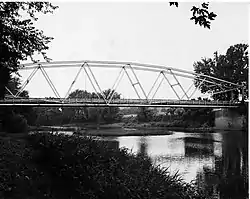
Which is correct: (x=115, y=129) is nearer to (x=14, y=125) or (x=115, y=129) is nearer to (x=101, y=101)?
(x=101, y=101)

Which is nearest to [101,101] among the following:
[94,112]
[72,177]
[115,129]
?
[94,112]

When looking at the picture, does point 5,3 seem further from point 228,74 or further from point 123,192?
point 228,74

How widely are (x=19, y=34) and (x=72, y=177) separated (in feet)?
6.35

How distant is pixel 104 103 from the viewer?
15219mm

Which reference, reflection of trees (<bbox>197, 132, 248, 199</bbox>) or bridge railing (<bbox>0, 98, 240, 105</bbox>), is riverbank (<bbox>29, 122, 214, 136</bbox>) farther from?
reflection of trees (<bbox>197, 132, 248, 199</bbox>)

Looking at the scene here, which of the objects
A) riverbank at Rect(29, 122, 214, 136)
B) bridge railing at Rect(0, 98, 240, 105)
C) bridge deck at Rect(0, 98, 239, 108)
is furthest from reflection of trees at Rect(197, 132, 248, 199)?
bridge railing at Rect(0, 98, 240, 105)

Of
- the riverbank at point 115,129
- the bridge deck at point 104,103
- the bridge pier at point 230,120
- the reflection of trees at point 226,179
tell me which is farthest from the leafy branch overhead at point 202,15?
the bridge pier at point 230,120

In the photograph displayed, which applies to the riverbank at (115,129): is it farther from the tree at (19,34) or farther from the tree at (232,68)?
the tree at (19,34)

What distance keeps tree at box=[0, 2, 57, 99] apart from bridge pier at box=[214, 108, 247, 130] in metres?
15.8

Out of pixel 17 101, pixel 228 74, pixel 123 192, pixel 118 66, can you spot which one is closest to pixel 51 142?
pixel 123 192

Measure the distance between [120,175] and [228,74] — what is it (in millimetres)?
19961

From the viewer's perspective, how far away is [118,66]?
56.0 ft

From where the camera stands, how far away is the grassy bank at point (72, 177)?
343 cm

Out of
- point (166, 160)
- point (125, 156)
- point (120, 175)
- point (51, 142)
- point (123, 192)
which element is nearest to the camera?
point (123, 192)
